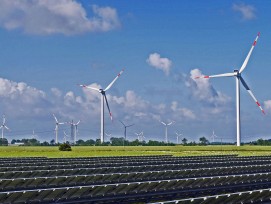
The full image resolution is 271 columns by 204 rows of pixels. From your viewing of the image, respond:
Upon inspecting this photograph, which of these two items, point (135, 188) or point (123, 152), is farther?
point (123, 152)

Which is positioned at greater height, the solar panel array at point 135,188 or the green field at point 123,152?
the green field at point 123,152

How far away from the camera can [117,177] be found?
3700cm

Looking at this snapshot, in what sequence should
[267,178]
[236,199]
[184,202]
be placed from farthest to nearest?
[267,178], [236,199], [184,202]

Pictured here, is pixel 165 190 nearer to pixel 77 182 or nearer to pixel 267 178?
pixel 77 182

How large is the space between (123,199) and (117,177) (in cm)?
837

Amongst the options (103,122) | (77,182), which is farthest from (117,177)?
(103,122)

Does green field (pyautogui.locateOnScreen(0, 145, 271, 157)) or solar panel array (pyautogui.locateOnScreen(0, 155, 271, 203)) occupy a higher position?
green field (pyautogui.locateOnScreen(0, 145, 271, 157))

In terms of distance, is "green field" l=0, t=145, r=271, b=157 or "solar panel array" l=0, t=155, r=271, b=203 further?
"green field" l=0, t=145, r=271, b=157

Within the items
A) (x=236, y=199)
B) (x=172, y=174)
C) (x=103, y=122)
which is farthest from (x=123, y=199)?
(x=103, y=122)

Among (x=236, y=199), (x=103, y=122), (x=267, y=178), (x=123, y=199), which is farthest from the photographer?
(x=103, y=122)

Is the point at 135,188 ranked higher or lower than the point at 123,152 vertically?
lower

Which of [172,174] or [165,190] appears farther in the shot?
[172,174]

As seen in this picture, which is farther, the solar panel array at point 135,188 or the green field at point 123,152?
the green field at point 123,152

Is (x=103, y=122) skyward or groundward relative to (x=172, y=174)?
skyward
